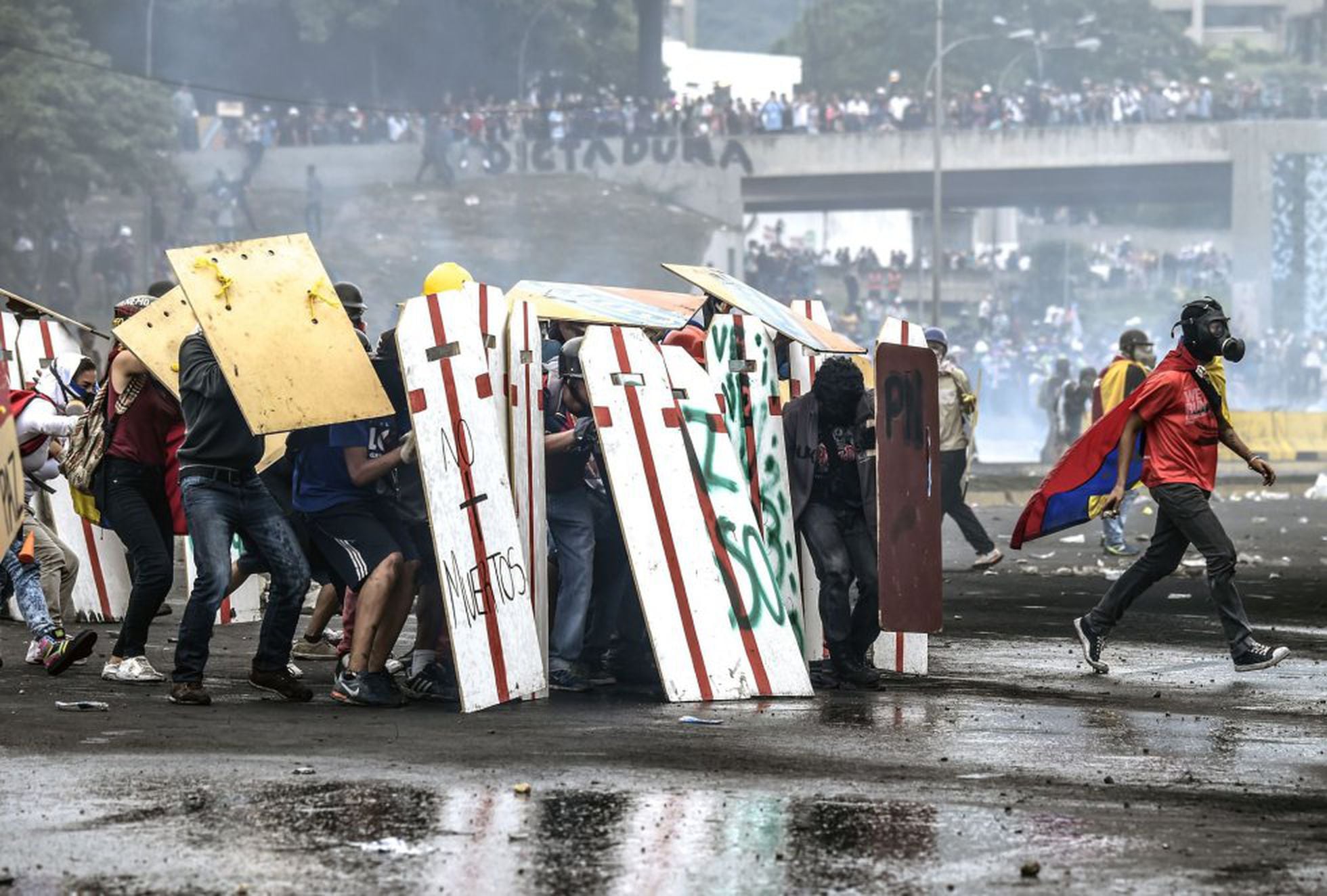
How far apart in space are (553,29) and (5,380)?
56000 mm

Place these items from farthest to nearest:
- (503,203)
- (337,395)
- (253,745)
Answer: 1. (503,203)
2. (337,395)
3. (253,745)

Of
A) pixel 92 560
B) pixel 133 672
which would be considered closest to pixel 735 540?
pixel 133 672

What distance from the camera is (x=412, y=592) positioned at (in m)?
8.27

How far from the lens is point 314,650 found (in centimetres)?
1025

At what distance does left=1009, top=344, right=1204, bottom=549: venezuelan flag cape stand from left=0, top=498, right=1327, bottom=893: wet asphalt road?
0.72 metres

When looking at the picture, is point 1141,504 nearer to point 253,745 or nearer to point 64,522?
point 64,522

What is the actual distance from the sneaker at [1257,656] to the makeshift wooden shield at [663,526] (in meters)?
2.34

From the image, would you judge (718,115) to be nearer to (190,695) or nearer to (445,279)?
(445,279)

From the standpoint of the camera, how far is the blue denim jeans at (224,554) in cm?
811

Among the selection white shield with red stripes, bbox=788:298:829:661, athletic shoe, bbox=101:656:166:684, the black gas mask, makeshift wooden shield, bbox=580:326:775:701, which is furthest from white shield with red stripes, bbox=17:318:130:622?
the black gas mask

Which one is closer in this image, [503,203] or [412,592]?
[412,592]

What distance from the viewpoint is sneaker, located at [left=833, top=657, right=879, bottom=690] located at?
902 centimetres

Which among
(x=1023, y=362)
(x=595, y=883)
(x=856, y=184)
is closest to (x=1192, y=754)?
(x=595, y=883)

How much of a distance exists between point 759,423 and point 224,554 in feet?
A: 7.48
